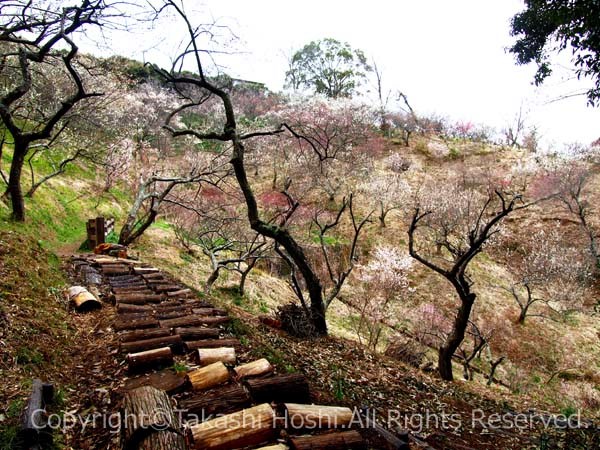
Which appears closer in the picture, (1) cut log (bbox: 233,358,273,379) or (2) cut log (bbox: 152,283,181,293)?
(1) cut log (bbox: 233,358,273,379)

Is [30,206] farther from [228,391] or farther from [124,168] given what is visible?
[228,391]

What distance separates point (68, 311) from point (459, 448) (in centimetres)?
486

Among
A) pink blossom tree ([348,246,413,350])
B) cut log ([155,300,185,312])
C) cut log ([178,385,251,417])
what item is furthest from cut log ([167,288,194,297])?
pink blossom tree ([348,246,413,350])

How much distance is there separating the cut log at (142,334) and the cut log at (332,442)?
2249 mm

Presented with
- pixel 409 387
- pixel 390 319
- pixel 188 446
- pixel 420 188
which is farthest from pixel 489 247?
pixel 188 446

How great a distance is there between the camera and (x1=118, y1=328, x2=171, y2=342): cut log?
4.06 m

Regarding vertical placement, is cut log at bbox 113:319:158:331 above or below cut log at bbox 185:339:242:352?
above

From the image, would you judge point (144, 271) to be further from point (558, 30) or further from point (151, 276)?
point (558, 30)

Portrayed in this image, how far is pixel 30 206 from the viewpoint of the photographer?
12.0 metres

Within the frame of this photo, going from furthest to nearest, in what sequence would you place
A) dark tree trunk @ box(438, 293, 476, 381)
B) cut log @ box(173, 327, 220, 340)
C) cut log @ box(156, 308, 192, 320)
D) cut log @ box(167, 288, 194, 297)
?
dark tree trunk @ box(438, 293, 476, 381)
cut log @ box(167, 288, 194, 297)
cut log @ box(156, 308, 192, 320)
cut log @ box(173, 327, 220, 340)

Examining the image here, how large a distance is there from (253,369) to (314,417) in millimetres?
904

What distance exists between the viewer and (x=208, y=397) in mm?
3029

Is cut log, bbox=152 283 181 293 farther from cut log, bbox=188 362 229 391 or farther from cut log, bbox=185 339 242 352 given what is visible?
cut log, bbox=188 362 229 391

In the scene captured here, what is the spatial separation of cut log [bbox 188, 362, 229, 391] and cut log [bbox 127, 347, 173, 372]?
465 mm
